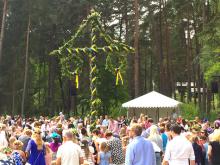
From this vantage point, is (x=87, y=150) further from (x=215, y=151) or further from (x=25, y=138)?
(x=215, y=151)

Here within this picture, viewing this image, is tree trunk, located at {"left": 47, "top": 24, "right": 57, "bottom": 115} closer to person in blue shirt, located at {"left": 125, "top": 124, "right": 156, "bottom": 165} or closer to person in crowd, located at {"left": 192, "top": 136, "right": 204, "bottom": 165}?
person in crowd, located at {"left": 192, "top": 136, "right": 204, "bottom": 165}

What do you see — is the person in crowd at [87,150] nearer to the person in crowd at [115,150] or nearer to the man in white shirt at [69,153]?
the person in crowd at [115,150]

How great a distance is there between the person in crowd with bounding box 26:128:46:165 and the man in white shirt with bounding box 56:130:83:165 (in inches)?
51.3

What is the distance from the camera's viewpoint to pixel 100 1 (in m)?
43.0

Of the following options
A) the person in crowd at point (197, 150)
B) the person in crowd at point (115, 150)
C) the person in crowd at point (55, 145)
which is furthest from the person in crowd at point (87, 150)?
the person in crowd at point (197, 150)

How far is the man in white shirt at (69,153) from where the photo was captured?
25.6 ft

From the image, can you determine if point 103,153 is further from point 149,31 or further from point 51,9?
point 149,31

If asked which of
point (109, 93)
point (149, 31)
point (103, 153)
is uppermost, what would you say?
point (149, 31)

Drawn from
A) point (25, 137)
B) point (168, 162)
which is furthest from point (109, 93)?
point (168, 162)

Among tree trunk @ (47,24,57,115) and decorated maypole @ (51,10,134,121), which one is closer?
decorated maypole @ (51,10,134,121)

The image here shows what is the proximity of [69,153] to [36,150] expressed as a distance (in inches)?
59.8

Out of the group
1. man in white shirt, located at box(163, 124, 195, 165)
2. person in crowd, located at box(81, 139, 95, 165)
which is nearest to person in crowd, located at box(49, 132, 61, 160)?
person in crowd, located at box(81, 139, 95, 165)

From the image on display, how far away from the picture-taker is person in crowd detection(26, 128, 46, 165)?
9094 millimetres

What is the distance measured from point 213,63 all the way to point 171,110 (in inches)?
156
